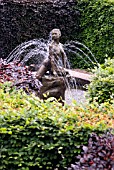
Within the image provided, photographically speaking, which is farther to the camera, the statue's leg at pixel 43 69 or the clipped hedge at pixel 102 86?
the statue's leg at pixel 43 69

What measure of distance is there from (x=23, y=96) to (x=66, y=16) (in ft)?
26.6

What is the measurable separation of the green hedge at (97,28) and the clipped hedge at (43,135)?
7.71 m

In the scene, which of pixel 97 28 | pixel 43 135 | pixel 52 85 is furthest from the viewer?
pixel 97 28

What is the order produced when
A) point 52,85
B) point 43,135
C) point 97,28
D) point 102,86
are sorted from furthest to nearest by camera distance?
1. point 97,28
2. point 52,85
3. point 102,86
4. point 43,135

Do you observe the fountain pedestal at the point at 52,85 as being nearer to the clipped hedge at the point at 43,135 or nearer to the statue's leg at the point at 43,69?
the statue's leg at the point at 43,69

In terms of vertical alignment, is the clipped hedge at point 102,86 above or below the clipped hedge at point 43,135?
above

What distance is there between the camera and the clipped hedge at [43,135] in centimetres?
444

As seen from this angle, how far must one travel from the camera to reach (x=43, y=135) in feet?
14.7

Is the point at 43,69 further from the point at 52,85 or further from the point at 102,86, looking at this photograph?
the point at 102,86

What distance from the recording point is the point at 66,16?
13180 millimetres

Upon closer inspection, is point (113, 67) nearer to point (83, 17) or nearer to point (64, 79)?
point (64, 79)

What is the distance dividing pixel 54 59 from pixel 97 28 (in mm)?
5323

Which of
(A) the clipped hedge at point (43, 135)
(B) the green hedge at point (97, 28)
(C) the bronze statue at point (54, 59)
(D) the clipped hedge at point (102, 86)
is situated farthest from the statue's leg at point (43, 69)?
(B) the green hedge at point (97, 28)

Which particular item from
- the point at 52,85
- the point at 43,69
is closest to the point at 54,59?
the point at 43,69
